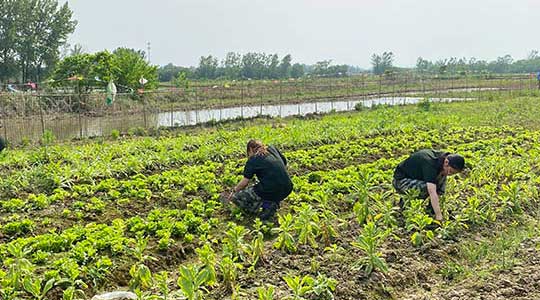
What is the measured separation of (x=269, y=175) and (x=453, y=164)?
256cm

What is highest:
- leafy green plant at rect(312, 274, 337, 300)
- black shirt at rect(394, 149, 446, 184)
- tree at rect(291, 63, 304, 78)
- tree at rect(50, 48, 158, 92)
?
tree at rect(291, 63, 304, 78)

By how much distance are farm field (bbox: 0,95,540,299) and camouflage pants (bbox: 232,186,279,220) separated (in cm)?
28

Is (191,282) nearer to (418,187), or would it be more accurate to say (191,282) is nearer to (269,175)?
(269,175)

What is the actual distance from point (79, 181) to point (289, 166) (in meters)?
4.29

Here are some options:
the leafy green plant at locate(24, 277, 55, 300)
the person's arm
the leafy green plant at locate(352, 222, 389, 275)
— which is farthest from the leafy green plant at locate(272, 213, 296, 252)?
the leafy green plant at locate(24, 277, 55, 300)

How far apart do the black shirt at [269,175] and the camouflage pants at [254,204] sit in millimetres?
83

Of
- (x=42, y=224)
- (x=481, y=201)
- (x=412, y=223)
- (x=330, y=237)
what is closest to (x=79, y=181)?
(x=42, y=224)

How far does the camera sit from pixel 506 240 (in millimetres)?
6957

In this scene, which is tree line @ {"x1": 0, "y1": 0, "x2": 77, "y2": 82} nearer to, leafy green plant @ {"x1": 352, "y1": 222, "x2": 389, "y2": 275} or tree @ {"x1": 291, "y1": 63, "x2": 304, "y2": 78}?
leafy green plant @ {"x1": 352, "y1": 222, "x2": 389, "y2": 275}

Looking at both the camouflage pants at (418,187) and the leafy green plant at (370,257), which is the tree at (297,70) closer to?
the camouflage pants at (418,187)

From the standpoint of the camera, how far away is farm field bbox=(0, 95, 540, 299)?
534 centimetres

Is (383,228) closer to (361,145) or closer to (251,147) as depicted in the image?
(251,147)

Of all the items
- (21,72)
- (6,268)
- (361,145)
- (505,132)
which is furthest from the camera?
(21,72)

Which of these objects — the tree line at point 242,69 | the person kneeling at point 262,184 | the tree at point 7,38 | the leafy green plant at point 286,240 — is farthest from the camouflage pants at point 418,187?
the tree line at point 242,69
